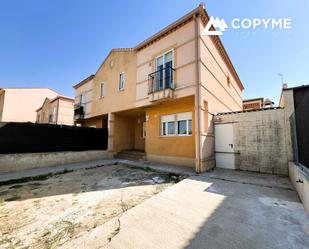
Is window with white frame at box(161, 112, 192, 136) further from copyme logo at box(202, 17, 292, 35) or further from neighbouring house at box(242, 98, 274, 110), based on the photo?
neighbouring house at box(242, 98, 274, 110)

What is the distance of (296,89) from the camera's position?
580 cm

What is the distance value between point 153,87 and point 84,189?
6.11m

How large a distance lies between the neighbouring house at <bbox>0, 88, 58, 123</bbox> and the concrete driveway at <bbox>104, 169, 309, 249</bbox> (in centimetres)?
2783


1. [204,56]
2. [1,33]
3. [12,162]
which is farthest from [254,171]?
[1,33]

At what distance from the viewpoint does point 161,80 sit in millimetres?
8297

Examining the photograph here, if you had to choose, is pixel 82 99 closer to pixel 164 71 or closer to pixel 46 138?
pixel 46 138

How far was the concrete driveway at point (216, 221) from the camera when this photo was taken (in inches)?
83.9

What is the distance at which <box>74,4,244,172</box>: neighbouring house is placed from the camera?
6.94 m

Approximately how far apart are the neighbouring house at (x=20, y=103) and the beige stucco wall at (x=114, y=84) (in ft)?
56.7

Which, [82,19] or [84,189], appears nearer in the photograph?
[84,189]

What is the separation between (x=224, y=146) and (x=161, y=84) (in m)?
4.72

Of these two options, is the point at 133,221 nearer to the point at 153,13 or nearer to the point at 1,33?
the point at 153,13

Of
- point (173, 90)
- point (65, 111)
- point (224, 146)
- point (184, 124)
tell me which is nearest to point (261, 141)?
point (224, 146)

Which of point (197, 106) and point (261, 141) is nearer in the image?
point (197, 106)
